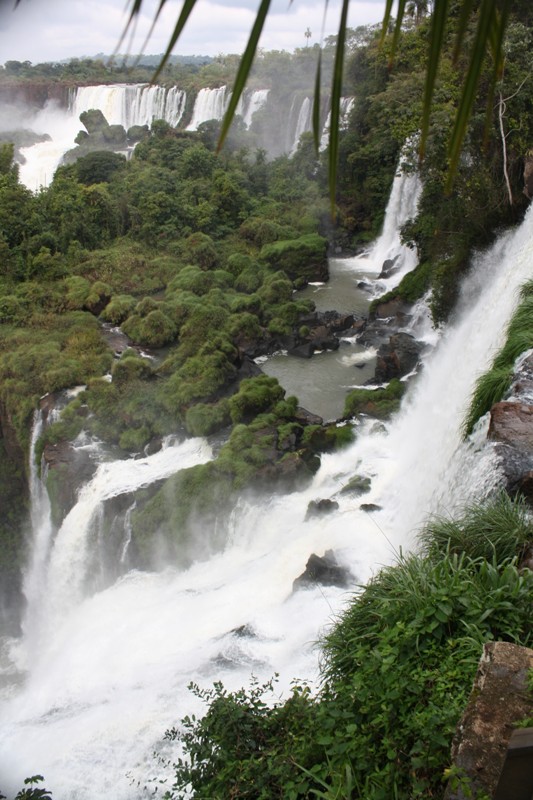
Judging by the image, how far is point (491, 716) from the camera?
261cm

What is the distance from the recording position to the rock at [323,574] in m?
6.99

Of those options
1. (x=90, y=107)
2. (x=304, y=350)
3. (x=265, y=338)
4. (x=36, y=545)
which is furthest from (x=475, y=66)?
(x=90, y=107)

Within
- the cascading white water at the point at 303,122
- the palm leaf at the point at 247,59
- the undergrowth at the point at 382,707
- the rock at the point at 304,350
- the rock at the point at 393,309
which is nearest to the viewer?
the palm leaf at the point at 247,59

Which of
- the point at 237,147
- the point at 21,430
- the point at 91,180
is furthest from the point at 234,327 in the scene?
the point at 237,147

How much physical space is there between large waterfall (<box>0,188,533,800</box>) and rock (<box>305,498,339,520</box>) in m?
0.11

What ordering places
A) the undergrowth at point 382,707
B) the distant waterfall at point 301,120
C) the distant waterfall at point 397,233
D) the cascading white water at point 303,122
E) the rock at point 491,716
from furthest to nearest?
the cascading white water at point 303,122 → the distant waterfall at point 301,120 → the distant waterfall at point 397,233 → the undergrowth at point 382,707 → the rock at point 491,716

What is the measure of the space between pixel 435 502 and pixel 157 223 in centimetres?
1559

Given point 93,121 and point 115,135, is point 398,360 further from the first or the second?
point 93,121

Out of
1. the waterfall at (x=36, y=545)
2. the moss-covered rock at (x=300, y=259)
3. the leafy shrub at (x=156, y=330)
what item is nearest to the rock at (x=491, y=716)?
the waterfall at (x=36, y=545)

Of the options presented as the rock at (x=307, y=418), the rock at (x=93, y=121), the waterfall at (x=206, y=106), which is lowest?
the rock at (x=307, y=418)

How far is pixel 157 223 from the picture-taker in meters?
19.9

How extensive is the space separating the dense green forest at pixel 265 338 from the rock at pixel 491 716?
10.2 inches

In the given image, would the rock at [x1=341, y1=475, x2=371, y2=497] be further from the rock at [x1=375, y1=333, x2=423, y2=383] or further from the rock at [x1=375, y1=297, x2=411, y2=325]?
the rock at [x1=375, y1=297, x2=411, y2=325]

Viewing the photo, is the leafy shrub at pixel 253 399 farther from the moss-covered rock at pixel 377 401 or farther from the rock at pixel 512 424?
the rock at pixel 512 424
